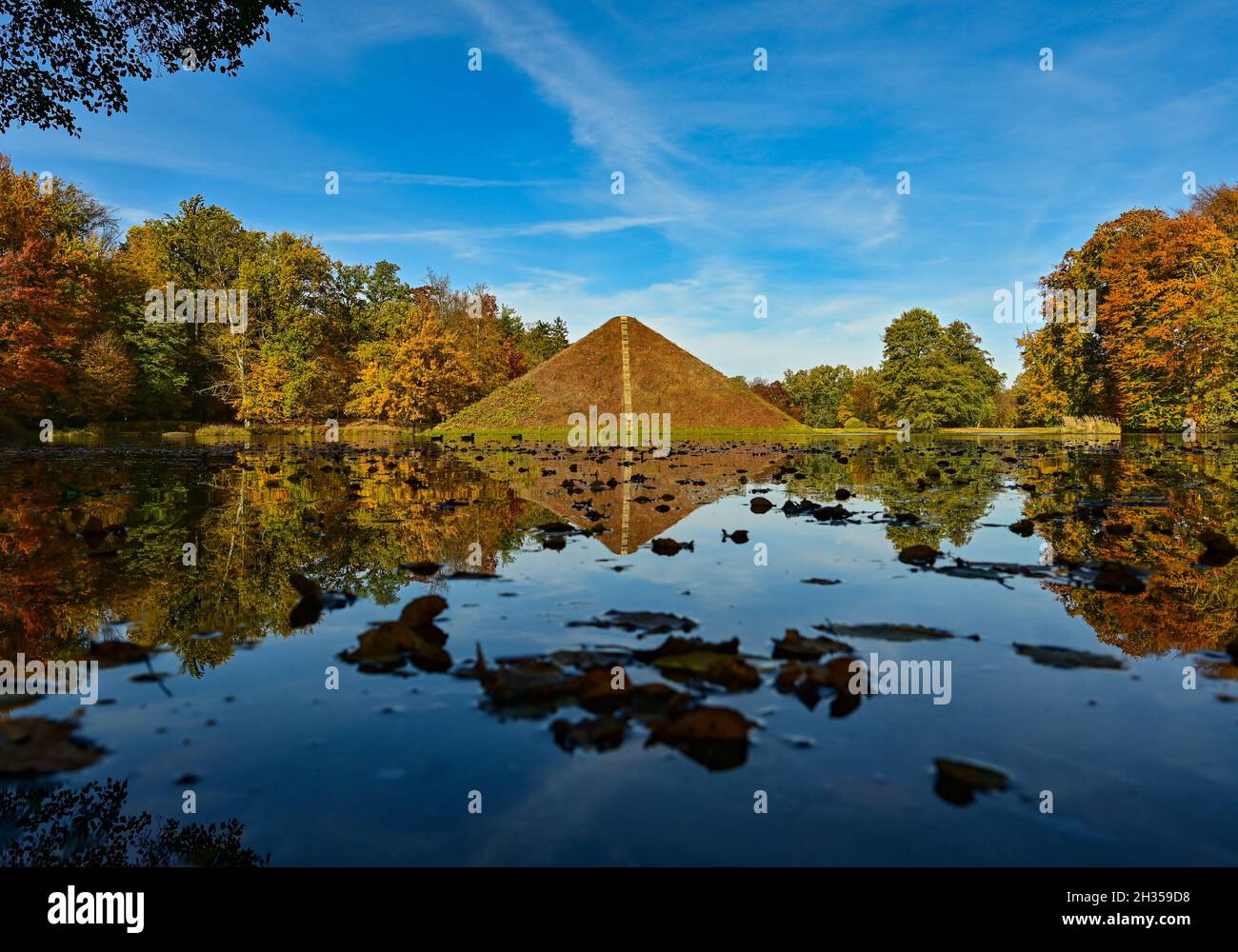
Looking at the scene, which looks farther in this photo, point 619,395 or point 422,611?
point 619,395

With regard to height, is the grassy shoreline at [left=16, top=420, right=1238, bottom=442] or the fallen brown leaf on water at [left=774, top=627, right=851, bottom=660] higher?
the grassy shoreline at [left=16, top=420, right=1238, bottom=442]

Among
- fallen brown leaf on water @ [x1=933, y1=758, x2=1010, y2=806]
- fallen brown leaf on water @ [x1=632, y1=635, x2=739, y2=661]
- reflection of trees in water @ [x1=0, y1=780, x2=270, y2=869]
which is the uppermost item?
fallen brown leaf on water @ [x1=632, y1=635, x2=739, y2=661]

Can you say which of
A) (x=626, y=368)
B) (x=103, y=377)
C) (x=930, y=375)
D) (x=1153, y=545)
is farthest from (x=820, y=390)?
(x=1153, y=545)

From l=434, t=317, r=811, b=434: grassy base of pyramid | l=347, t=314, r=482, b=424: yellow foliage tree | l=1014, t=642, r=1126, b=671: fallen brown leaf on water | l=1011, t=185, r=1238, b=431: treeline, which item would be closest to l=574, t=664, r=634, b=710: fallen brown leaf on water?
l=1014, t=642, r=1126, b=671: fallen brown leaf on water

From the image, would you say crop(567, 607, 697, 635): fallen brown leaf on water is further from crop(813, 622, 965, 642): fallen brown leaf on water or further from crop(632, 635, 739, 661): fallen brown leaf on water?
crop(813, 622, 965, 642): fallen brown leaf on water

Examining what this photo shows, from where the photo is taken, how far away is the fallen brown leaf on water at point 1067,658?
11.9ft

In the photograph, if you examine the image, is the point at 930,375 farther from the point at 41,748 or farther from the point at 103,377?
the point at 41,748

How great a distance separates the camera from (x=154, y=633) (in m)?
4.27

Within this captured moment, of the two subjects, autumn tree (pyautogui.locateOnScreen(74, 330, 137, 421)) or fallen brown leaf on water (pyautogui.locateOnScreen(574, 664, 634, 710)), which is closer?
fallen brown leaf on water (pyautogui.locateOnScreen(574, 664, 634, 710))

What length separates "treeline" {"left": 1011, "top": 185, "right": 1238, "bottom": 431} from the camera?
3697cm

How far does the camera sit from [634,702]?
9.96 ft

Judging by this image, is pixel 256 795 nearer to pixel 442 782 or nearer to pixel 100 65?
pixel 442 782

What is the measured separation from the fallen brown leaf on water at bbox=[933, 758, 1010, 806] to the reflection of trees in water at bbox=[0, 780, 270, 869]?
7.37 feet

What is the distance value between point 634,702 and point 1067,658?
249 cm
